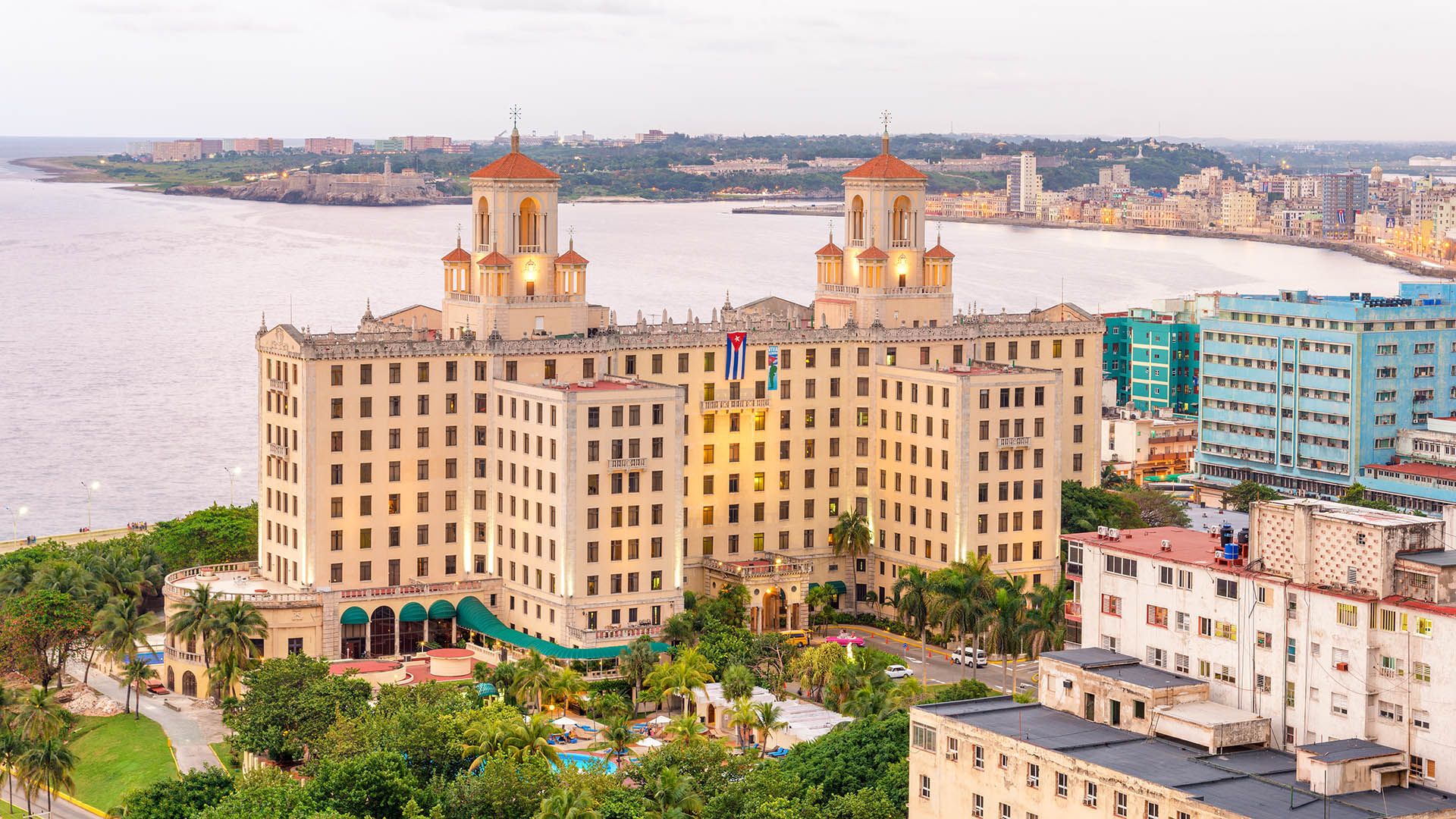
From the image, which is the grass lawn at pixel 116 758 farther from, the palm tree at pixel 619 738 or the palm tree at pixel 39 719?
the palm tree at pixel 619 738

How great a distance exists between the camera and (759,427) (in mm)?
121500

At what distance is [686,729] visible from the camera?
281ft

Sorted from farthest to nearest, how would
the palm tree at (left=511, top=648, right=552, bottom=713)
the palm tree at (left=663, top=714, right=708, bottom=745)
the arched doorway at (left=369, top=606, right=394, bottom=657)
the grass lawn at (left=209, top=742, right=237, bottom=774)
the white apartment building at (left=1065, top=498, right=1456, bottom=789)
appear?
1. the arched doorway at (left=369, top=606, right=394, bottom=657)
2. the palm tree at (left=511, top=648, right=552, bottom=713)
3. the grass lawn at (left=209, top=742, right=237, bottom=774)
4. the palm tree at (left=663, top=714, right=708, bottom=745)
5. the white apartment building at (left=1065, top=498, right=1456, bottom=789)

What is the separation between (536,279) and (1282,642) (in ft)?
185

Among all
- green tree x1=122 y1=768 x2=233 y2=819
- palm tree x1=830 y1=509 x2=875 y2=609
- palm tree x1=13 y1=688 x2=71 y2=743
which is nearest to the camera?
green tree x1=122 y1=768 x2=233 y2=819

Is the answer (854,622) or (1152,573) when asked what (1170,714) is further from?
(854,622)

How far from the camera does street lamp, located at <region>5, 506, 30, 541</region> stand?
167 meters

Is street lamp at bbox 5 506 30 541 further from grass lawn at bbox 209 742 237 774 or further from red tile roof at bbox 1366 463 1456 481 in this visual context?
red tile roof at bbox 1366 463 1456 481

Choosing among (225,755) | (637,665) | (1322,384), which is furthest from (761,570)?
(1322,384)

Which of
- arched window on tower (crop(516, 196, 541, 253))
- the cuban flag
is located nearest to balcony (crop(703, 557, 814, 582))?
the cuban flag

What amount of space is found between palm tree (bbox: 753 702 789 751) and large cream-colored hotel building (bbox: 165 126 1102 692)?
642 inches

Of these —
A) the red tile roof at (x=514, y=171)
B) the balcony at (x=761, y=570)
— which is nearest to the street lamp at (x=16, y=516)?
the red tile roof at (x=514, y=171)

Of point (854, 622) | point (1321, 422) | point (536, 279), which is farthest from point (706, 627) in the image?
point (1321, 422)

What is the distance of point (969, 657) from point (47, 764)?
43523 millimetres
